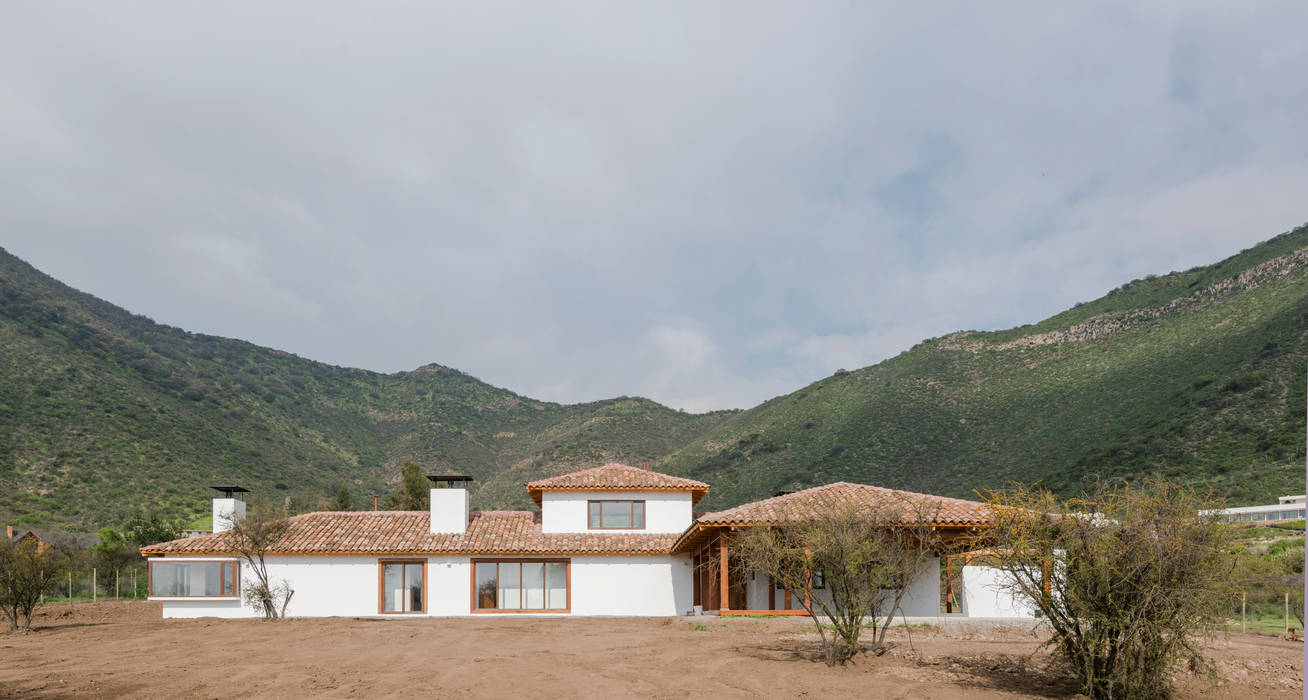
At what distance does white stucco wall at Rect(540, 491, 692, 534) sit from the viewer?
27734 millimetres

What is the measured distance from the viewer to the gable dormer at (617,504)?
27.7 meters

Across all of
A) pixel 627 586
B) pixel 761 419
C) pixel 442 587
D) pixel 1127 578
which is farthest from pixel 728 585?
pixel 761 419

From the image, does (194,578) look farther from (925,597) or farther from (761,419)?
→ (761,419)

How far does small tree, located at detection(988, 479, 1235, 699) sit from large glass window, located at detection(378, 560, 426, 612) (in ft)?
65.6

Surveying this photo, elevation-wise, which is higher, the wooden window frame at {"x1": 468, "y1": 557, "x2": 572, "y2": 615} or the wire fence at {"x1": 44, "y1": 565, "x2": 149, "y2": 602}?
the wooden window frame at {"x1": 468, "y1": 557, "x2": 572, "y2": 615}

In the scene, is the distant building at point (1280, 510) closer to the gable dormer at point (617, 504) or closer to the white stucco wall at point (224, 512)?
the gable dormer at point (617, 504)

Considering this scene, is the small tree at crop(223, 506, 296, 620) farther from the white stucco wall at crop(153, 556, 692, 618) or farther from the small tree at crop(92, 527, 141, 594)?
the small tree at crop(92, 527, 141, 594)

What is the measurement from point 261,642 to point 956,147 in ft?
75.4

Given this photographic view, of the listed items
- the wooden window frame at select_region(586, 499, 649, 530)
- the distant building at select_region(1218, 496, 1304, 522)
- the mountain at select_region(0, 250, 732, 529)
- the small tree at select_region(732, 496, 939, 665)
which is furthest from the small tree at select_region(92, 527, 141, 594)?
the distant building at select_region(1218, 496, 1304, 522)

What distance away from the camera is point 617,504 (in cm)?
2798

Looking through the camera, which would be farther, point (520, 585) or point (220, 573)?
point (520, 585)

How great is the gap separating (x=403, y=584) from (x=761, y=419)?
44.7 meters

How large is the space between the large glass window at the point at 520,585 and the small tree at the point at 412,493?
18542 millimetres

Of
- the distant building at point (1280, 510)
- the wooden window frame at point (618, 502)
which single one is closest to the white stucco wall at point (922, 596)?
the wooden window frame at point (618, 502)
